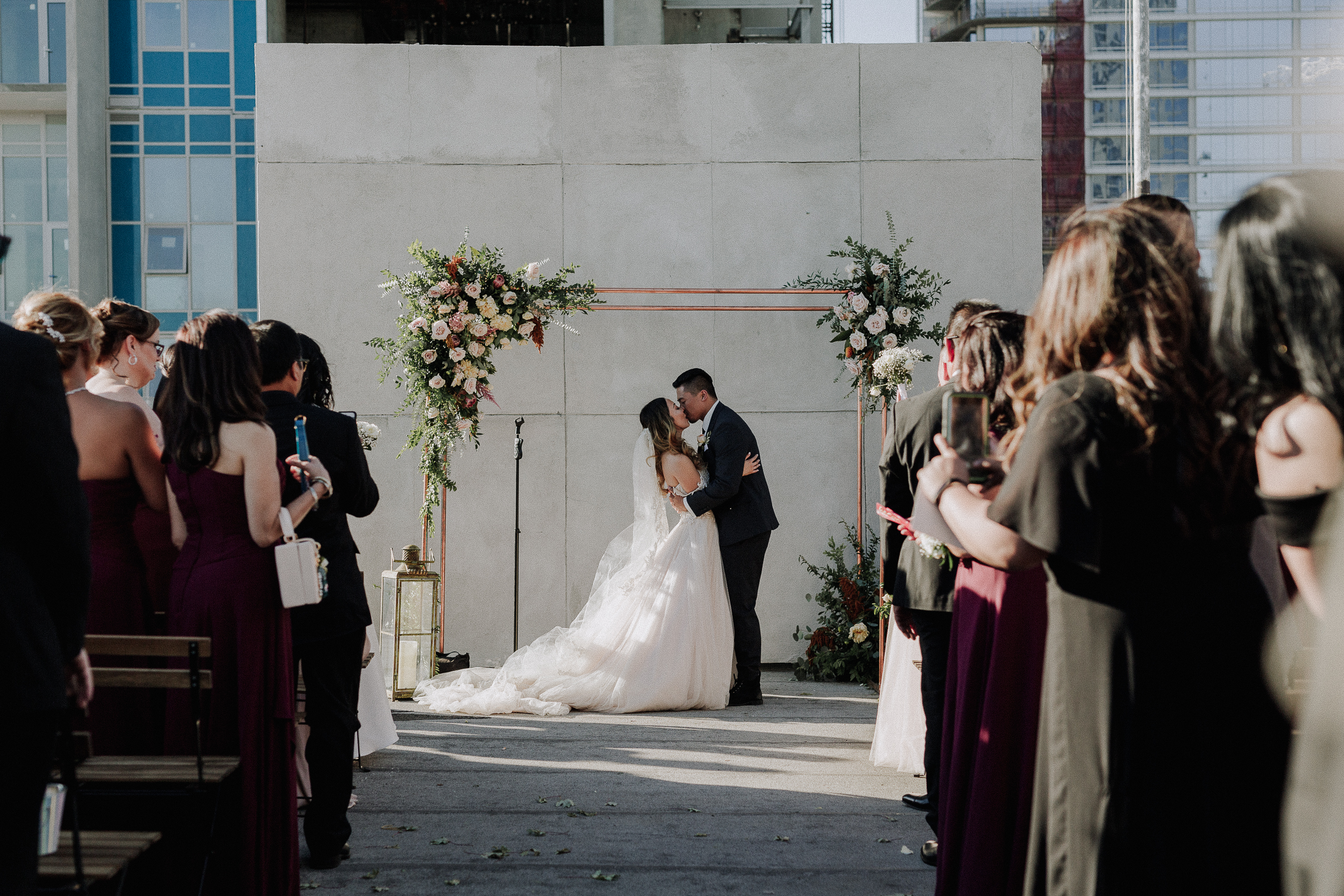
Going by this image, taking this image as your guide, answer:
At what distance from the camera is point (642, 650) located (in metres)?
6.59

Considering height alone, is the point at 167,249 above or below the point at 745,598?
above

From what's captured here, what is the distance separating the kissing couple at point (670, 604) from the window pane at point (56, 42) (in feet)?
47.5

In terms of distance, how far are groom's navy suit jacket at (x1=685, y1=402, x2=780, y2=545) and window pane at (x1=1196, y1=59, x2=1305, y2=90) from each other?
281ft

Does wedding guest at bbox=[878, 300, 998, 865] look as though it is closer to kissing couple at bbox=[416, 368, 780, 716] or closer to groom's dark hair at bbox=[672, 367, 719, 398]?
kissing couple at bbox=[416, 368, 780, 716]

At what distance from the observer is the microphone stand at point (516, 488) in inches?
297

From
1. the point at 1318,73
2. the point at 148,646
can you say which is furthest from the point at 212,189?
the point at 1318,73

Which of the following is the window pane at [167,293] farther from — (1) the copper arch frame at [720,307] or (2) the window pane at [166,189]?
(1) the copper arch frame at [720,307]

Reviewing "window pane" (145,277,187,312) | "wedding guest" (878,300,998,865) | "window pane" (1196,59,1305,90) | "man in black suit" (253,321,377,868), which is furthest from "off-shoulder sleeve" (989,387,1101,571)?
"window pane" (1196,59,1305,90)

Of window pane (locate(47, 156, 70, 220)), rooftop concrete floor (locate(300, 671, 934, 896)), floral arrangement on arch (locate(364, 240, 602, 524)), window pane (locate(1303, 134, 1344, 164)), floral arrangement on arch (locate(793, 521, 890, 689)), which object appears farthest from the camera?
window pane (locate(1303, 134, 1344, 164))

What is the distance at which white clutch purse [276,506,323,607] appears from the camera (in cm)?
312

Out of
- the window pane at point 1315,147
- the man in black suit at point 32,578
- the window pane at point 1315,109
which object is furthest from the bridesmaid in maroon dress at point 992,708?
the window pane at point 1315,109

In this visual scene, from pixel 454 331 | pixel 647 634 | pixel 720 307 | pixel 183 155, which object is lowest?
pixel 647 634

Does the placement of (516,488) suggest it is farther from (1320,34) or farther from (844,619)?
(1320,34)

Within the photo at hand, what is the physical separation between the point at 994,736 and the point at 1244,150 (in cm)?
9024
